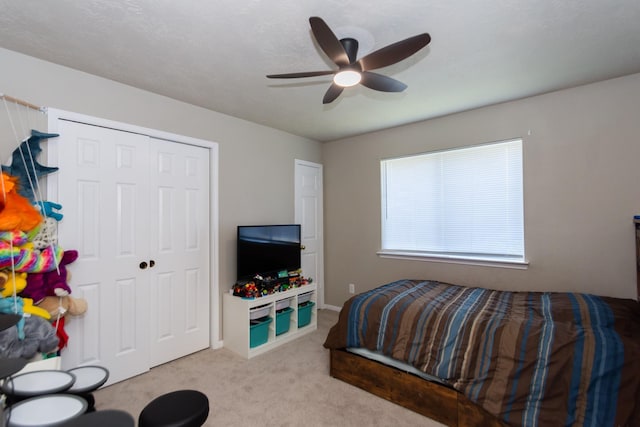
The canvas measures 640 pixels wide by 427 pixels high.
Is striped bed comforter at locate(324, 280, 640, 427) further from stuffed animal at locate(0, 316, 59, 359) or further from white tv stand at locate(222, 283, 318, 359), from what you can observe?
stuffed animal at locate(0, 316, 59, 359)

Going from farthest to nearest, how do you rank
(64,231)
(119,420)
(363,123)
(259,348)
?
(363,123) → (259,348) → (64,231) → (119,420)

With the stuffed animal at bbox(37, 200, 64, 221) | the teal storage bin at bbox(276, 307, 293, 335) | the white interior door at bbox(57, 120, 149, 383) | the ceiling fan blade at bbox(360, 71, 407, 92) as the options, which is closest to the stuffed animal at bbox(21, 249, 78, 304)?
the white interior door at bbox(57, 120, 149, 383)

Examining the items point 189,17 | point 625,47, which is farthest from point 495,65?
point 189,17

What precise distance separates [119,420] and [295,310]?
2643 millimetres

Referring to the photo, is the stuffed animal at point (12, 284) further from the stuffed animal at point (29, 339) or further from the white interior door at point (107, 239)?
the white interior door at point (107, 239)

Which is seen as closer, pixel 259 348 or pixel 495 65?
pixel 495 65

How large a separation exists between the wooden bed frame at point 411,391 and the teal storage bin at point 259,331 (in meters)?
0.87

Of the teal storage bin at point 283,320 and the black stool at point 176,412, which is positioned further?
the teal storage bin at point 283,320

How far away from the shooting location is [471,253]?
344 centimetres

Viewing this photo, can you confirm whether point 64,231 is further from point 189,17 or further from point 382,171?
point 382,171

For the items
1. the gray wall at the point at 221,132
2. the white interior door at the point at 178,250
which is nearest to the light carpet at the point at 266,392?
the white interior door at the point at 178,250

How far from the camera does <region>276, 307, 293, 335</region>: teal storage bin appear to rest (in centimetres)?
337

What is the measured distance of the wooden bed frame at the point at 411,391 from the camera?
1.91 m

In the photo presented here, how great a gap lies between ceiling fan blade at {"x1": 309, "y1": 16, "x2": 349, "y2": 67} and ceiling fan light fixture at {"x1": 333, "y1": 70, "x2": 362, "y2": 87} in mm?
58
